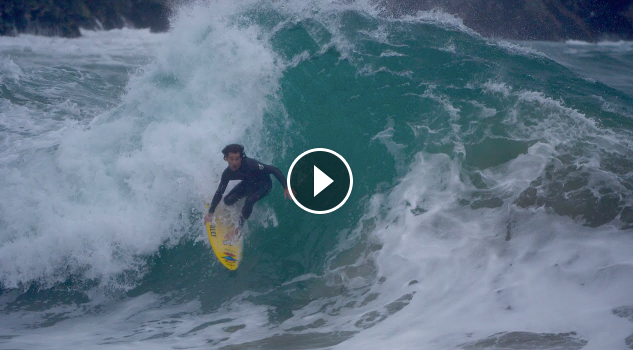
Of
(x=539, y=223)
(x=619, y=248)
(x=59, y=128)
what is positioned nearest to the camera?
(x=619, y=248)

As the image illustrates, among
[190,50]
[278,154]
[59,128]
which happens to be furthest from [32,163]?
[278,154]

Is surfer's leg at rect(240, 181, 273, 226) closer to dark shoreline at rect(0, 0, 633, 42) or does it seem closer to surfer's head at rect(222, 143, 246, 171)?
surfer's head at rect(222, 143, 246, 171)

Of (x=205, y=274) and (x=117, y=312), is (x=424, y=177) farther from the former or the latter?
(x=117, y=312)

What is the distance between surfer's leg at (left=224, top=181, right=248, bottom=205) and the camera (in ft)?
21.1

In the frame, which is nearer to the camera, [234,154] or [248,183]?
[234,154]

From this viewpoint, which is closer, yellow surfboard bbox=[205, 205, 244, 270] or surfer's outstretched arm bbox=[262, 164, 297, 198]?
surfer's outstretched arm bbox=[262, 164, 297, 198]

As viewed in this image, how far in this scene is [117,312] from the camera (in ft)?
19.0

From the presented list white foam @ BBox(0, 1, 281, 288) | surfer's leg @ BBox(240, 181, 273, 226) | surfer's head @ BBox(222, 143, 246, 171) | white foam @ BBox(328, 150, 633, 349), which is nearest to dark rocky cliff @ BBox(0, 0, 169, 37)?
white foam @ BBox(0, 1, 281, 288)

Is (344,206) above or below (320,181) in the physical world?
below

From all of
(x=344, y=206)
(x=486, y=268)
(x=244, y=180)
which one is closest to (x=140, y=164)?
(x=244, y=180)

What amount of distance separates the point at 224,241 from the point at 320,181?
157 centimetres

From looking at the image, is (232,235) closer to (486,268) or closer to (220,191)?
(220,191)

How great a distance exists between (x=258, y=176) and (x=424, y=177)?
247 cm

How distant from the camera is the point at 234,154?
586 cm
